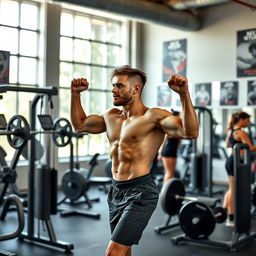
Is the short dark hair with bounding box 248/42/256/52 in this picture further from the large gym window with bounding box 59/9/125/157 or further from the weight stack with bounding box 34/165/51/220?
the weight stack with bounding box 34/165/51/220

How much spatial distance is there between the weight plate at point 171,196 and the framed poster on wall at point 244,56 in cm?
384

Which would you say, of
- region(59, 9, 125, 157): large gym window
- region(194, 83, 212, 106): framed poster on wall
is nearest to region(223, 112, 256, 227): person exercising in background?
region(194, 83, 212, 106): framed poster on wall

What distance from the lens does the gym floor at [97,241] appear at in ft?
13.9

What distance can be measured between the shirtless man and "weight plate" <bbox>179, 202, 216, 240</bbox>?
6.35 feet

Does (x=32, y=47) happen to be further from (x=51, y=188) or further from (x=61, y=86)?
(x=51, y=188)

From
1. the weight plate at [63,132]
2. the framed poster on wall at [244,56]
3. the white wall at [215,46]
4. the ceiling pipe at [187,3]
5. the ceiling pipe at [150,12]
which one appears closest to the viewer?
the weight plate at [63,132]

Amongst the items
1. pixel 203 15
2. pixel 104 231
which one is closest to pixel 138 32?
pixel 203 15

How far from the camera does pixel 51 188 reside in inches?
179

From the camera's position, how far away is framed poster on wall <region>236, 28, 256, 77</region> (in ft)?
26.4

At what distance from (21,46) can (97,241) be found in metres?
4.66

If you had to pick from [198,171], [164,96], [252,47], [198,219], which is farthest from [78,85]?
[164,96]

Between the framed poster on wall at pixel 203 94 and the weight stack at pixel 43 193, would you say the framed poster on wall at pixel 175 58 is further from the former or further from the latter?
the weight stack at pixel 43 193

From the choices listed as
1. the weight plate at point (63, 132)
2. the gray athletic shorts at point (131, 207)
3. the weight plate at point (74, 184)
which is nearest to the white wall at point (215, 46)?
the weight plate at point (74, 184)

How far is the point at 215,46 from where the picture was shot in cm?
899
